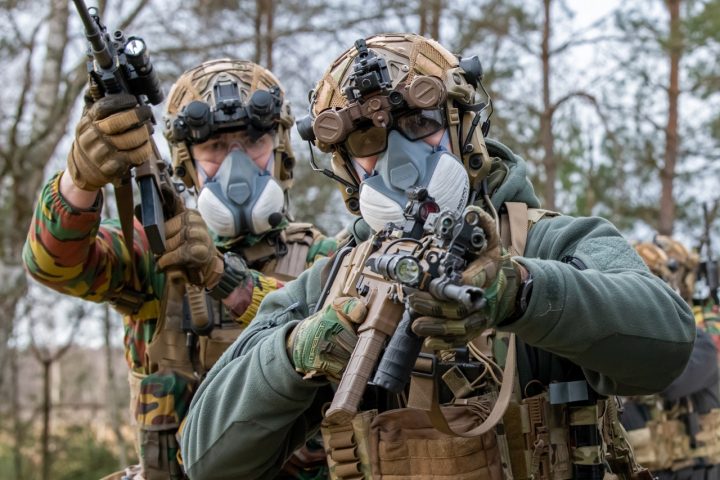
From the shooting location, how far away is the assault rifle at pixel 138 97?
4.66 metres

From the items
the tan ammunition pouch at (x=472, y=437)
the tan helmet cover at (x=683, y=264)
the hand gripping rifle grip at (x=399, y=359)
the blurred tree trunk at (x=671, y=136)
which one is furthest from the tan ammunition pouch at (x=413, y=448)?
the blurred tree trunk at (x=671, y=136)

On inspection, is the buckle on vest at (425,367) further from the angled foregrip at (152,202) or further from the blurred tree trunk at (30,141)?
the blurred tree trunk at (30,141)

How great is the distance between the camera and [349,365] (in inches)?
113

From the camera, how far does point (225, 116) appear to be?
5.44 m

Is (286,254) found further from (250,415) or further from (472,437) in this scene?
(472,437)

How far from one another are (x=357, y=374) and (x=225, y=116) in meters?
2.91

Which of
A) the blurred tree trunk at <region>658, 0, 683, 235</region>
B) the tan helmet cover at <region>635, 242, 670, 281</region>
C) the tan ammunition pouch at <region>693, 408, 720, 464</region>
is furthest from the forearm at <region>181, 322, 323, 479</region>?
the blurred tree trunk at <region>658, 0, 683, 235</region>

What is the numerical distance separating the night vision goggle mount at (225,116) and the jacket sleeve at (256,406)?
1.92 m

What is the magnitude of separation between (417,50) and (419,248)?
1264mm

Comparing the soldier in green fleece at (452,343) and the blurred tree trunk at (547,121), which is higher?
the blurred tree trunk at (547,121)

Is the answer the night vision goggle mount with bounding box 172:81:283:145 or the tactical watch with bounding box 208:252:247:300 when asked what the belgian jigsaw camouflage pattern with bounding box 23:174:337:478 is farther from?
the night vision goggle mount with bounding box 172:81:283:145

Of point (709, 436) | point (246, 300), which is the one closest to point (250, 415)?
point (246, 300)

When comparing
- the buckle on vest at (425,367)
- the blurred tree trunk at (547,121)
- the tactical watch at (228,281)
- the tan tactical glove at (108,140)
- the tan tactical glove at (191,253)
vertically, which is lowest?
the buckle on vest at (425,367)

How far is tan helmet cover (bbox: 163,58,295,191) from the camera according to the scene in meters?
5.57
